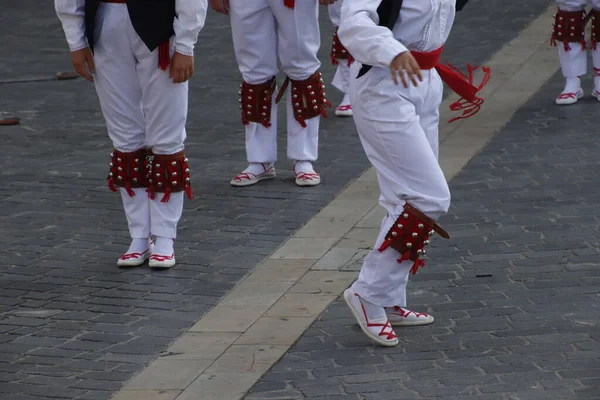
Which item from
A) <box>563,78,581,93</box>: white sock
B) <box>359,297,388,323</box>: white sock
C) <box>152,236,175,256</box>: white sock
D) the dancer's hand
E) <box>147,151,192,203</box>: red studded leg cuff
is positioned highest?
the dancer's hand

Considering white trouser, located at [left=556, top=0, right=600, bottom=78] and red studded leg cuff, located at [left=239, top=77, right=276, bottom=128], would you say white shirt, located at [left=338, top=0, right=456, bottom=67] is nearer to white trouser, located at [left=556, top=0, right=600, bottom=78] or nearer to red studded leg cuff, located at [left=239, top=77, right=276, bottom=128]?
red studded leg cuff, located at [left=239, top=77, right=276, bottom=128]

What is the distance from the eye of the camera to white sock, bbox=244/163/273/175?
799 cm

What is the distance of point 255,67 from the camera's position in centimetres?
777

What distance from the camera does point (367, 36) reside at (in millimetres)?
4812

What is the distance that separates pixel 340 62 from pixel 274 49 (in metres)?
1.87

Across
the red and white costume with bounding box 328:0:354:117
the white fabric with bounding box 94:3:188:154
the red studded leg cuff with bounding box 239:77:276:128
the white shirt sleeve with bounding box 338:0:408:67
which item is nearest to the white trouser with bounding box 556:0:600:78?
the red and white costume with bounding box 328:0:354:117

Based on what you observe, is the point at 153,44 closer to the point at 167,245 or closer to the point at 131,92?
the point at 131,92

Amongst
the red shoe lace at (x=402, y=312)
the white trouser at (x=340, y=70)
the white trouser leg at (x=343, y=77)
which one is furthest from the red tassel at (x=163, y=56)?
the white trouser leg at (x=343, y=77)

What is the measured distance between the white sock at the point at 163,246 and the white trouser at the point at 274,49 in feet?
5.26

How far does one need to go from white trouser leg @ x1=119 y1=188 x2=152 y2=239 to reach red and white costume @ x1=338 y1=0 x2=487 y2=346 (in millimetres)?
1652

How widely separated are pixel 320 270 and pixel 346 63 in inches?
138

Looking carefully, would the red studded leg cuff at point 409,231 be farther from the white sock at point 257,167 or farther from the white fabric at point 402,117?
the white sock at point 257,167

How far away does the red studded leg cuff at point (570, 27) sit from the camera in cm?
972

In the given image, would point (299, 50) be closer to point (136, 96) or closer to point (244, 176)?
point (244, 176)
